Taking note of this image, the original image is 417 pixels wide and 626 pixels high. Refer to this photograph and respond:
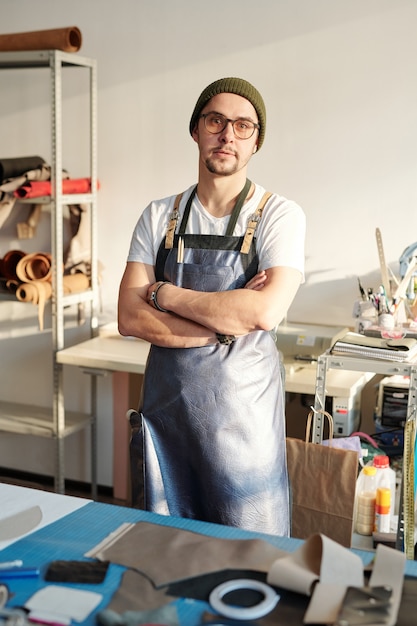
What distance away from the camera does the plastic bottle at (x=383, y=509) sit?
262cm

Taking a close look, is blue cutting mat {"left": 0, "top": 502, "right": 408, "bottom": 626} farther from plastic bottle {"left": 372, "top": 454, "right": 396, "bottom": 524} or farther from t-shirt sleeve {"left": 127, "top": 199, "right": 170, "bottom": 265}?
plastic bottle {"left": 372, "top": 454, "right": 396, "bottom": 524}

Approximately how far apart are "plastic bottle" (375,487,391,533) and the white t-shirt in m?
0.79

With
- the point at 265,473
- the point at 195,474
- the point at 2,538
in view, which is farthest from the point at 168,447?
the point at 2,538

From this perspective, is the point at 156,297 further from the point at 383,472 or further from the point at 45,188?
the point at 45,188

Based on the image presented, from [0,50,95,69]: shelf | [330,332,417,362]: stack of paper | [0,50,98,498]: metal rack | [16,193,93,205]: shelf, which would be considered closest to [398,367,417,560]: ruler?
[330,332,417,362]: stack of paper

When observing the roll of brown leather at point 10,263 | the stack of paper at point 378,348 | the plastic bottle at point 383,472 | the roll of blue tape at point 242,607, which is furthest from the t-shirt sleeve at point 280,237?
the roll of brown leather at point 10,263

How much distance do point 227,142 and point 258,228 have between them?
25cm

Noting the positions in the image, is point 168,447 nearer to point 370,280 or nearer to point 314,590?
point 314,590

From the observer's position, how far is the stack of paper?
2.71 m

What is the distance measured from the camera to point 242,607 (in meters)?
1.34

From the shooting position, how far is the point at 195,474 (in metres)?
2.28

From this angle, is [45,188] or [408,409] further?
[45,188]

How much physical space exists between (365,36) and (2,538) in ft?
8.52

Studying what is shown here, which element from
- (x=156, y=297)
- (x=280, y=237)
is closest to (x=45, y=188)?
(x=156, y=297)
